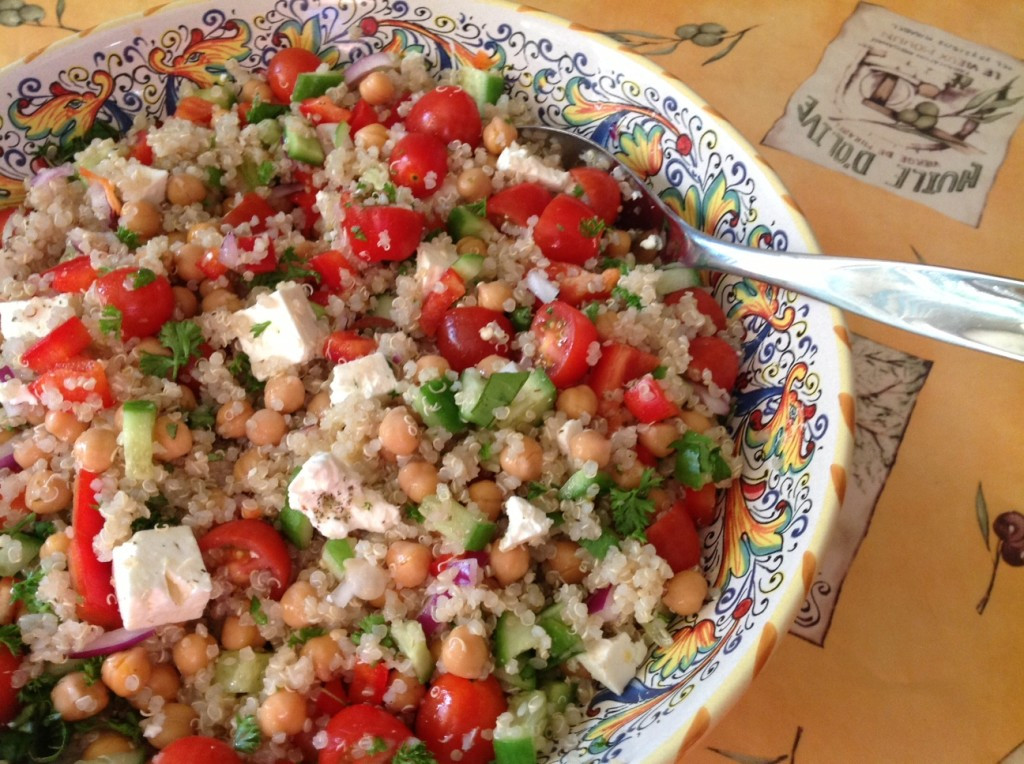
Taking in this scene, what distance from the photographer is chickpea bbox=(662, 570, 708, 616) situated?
4.63ft

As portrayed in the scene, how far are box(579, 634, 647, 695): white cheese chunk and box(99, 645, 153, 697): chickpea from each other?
761mm

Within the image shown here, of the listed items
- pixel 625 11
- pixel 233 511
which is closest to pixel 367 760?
pixel 233 511

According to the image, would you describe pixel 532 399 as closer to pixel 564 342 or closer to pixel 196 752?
pixel 564 342

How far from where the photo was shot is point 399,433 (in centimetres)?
149

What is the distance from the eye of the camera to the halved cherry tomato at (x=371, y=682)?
1.37m

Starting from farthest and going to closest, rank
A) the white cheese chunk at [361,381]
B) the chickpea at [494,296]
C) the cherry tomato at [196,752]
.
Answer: the chickpea at [494,296] < the white cheese chunk at [361,381] < the cherry tomato at [196,752]

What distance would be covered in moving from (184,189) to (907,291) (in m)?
1.58

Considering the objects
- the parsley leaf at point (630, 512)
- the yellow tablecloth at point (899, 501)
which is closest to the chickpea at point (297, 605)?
the parsley leaf at point (630, 512)

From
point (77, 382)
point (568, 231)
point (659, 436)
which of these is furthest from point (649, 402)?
point (77, 382)

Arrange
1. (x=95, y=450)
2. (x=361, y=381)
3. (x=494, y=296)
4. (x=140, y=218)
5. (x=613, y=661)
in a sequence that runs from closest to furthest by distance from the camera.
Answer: (x=613, y=661)
(x=95, y=450)
(x=361, y=381)
(x=494, y=296)
(x=140, y=218)

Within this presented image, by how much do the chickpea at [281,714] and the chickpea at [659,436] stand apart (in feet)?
2.60

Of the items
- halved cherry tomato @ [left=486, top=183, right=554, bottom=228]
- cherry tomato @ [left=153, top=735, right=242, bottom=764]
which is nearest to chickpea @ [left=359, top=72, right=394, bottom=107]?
halved cherry tomato @ [left=486, top=183, right=554, bottom=228]

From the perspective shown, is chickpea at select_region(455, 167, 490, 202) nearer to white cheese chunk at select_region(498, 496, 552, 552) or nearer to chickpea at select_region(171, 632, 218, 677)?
white cheese chunk at select_region(498, 496, 552, 552)

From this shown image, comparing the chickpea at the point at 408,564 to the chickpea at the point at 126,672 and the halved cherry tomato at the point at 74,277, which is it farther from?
the halved cherry tomato at the point at 74,277
